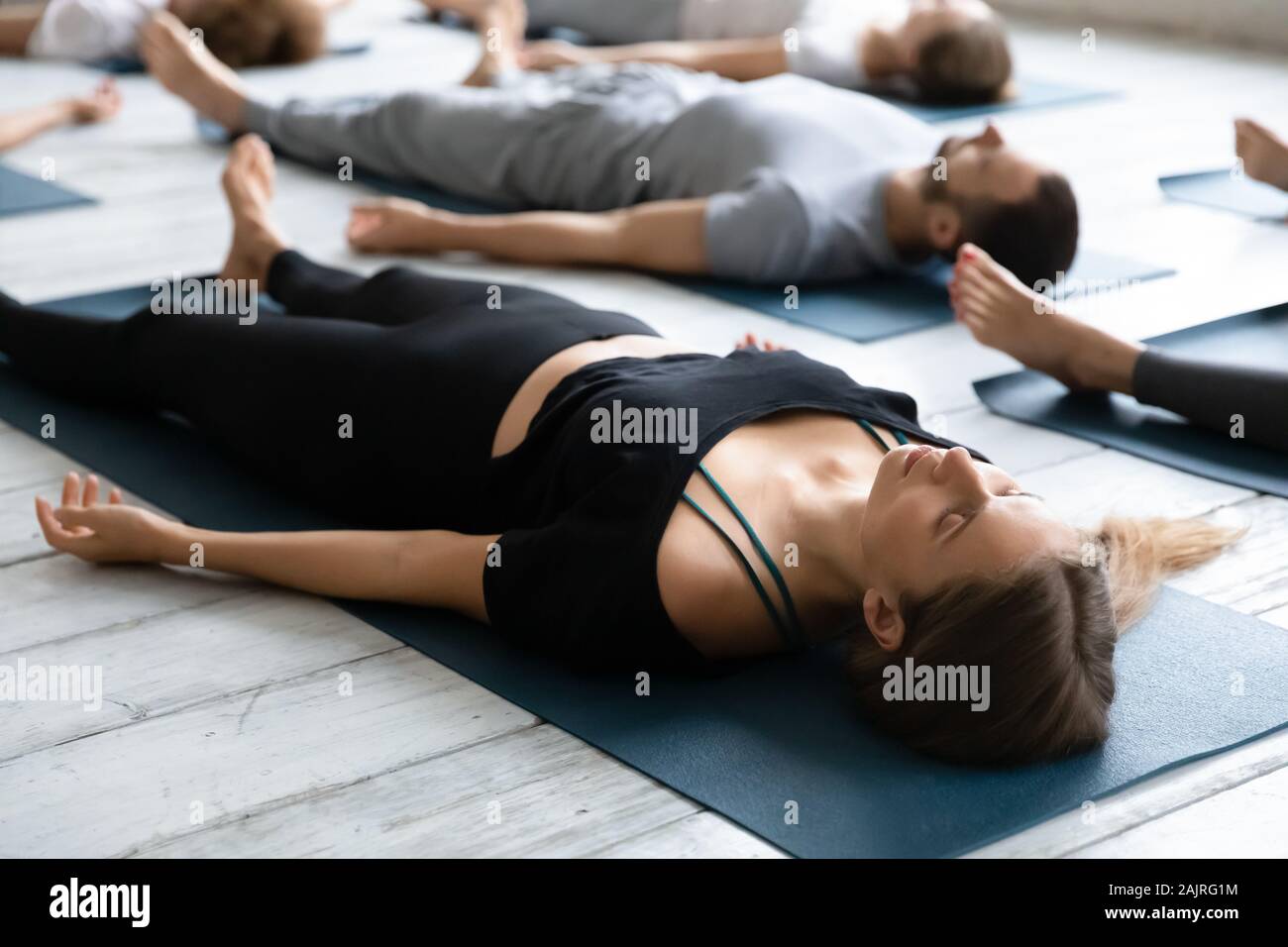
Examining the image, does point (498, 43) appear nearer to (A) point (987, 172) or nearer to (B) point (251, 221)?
(B) point (251, 221)

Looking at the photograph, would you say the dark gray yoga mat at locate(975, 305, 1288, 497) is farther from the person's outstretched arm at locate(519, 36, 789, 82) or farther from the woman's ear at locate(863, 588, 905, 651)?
the person's outstretched arm at locate(519, 36, 789, 82)

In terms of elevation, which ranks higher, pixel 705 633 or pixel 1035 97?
pixel 1035 97

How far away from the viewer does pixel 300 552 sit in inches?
72.1

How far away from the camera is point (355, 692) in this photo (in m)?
1.68

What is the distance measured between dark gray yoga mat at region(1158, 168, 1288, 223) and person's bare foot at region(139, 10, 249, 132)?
7.67 feet

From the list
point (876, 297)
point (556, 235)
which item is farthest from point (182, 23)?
point (876, 297)

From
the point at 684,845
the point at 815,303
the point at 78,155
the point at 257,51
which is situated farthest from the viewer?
the point at 257,51

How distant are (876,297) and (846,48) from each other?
66.3 inches

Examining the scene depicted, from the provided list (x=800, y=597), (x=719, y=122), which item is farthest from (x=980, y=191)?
(x=800, y=597)

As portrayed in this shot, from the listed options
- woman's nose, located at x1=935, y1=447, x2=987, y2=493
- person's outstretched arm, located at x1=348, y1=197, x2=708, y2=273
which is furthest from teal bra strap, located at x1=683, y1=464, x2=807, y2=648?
person's outstretched arm, located at x1=348, y1=197, x2=708, y2=273

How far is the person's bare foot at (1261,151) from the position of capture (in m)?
3.22
